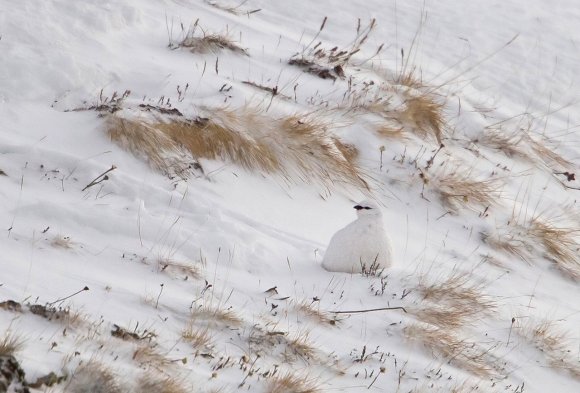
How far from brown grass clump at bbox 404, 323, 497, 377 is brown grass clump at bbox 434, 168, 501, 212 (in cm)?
194

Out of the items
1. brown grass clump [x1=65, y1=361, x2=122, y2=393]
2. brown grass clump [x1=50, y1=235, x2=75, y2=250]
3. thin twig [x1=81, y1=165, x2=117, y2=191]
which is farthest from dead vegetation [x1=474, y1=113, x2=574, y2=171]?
brown grass clump [x1=65, y1=361, x2=122, y2=393]

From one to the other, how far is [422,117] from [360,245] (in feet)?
8.13

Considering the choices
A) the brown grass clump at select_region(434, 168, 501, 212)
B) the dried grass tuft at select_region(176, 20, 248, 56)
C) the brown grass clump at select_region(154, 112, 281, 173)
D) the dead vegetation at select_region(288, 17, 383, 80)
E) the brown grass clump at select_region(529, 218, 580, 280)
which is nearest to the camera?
the brown grass clump at select_region(154, 112, 281, 173)

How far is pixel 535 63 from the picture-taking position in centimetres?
945

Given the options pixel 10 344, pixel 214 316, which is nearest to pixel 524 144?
pixel 214 316

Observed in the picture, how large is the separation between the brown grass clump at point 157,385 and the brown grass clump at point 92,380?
0.08m

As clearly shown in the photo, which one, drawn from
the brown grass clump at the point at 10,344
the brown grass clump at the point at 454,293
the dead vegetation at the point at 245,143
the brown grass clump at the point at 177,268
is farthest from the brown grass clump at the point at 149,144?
the brown grass clump at the point at 10,344

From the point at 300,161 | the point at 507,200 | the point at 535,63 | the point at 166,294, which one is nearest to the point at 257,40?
the point at 300,161

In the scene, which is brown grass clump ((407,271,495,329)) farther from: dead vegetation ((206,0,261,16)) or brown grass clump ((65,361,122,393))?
dead vegetation ((206,0,261,16))

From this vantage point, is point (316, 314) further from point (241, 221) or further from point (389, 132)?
point (389, 132)

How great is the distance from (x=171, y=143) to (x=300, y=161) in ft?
3.13

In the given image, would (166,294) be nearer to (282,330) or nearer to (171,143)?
(282,330)

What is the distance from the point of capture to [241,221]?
17.4ft

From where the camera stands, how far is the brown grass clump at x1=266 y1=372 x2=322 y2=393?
3.57 m
